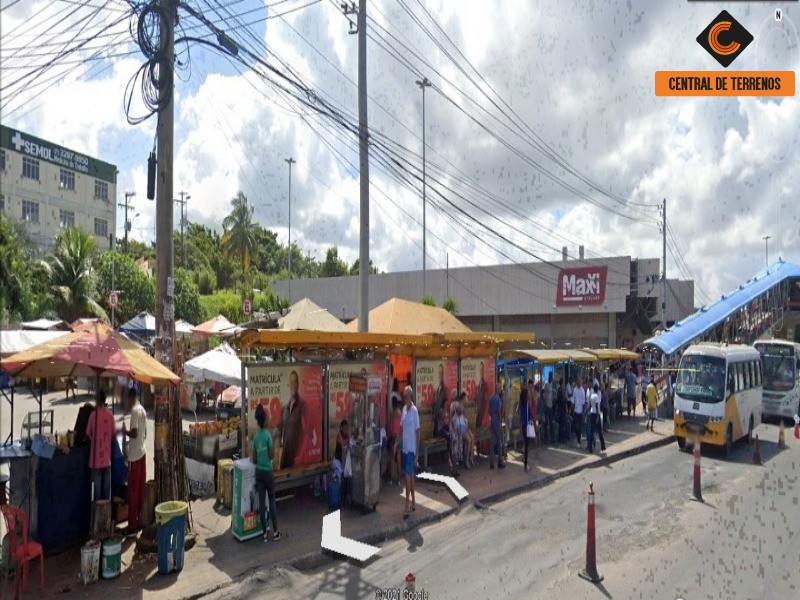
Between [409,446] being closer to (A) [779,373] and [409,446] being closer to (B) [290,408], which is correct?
(B) [290,408]

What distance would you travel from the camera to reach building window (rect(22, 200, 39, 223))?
47375 mm

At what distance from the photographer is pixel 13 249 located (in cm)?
2350

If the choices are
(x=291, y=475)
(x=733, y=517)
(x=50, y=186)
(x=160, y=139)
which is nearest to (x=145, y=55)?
(x=160, y=139)

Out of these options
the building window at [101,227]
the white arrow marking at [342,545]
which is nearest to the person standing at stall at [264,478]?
the white arrow marking at [342,545]

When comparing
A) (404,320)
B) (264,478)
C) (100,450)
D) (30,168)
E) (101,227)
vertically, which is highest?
(30,168)

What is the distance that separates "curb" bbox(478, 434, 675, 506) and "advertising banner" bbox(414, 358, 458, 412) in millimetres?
3012

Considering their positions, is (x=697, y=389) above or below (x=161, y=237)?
below

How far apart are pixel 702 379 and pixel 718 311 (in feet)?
38.7

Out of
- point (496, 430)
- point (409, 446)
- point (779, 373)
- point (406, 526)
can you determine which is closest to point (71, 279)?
point (496, 430)

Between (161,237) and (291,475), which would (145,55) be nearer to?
(161,237)

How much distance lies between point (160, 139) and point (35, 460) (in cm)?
491

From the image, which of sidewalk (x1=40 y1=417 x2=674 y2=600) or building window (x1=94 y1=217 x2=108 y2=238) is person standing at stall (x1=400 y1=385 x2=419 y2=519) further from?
building window (x1=94 y1=217 x2=108 y2=238)

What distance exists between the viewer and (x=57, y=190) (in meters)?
50.6

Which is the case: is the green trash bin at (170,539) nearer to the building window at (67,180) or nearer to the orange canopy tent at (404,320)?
the orange canopy tent at (404,320)
